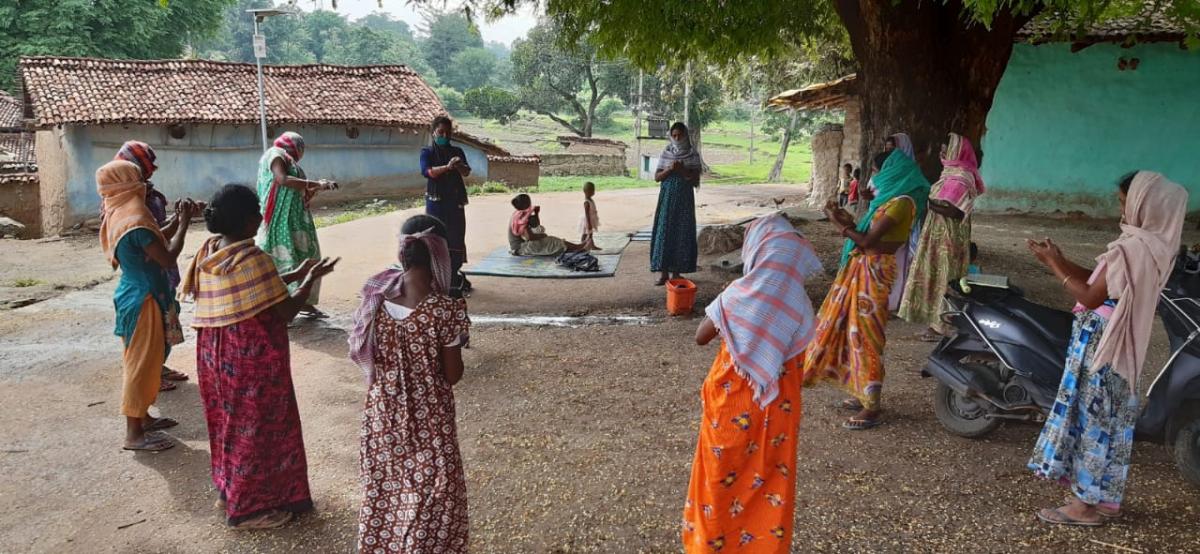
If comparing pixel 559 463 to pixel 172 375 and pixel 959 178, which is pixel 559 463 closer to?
pixel 172 375

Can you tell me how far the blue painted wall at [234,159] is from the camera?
1583 centimetres

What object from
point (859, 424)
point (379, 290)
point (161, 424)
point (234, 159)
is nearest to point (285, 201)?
point (161, 424)

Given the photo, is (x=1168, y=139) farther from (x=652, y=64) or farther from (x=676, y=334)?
(x=676, y=334)

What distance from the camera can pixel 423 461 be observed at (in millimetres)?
2740

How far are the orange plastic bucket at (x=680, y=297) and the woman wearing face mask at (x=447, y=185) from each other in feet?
6.60

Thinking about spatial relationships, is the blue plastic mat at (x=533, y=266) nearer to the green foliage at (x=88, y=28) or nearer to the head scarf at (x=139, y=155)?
the head scarf at (x=139, y=155)

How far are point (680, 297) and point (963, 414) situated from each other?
311cm

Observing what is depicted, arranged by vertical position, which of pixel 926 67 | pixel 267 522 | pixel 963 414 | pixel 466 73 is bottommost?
pixel 267 522

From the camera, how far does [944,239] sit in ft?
18.8

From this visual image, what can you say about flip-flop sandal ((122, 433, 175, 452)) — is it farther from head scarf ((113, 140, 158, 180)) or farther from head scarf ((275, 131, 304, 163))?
head scarf ((275, 131, 304, 163))

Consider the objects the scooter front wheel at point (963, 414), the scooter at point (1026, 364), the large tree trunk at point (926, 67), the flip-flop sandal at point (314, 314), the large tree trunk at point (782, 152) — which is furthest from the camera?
the large tree trunk at point (782, 152)

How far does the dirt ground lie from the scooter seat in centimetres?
71

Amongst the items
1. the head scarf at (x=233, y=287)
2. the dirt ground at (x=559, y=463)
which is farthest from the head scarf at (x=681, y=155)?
the head scarf at (x=233, y=287)

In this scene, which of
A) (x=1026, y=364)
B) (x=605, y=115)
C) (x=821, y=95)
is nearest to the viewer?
(x=1026, y=364)
